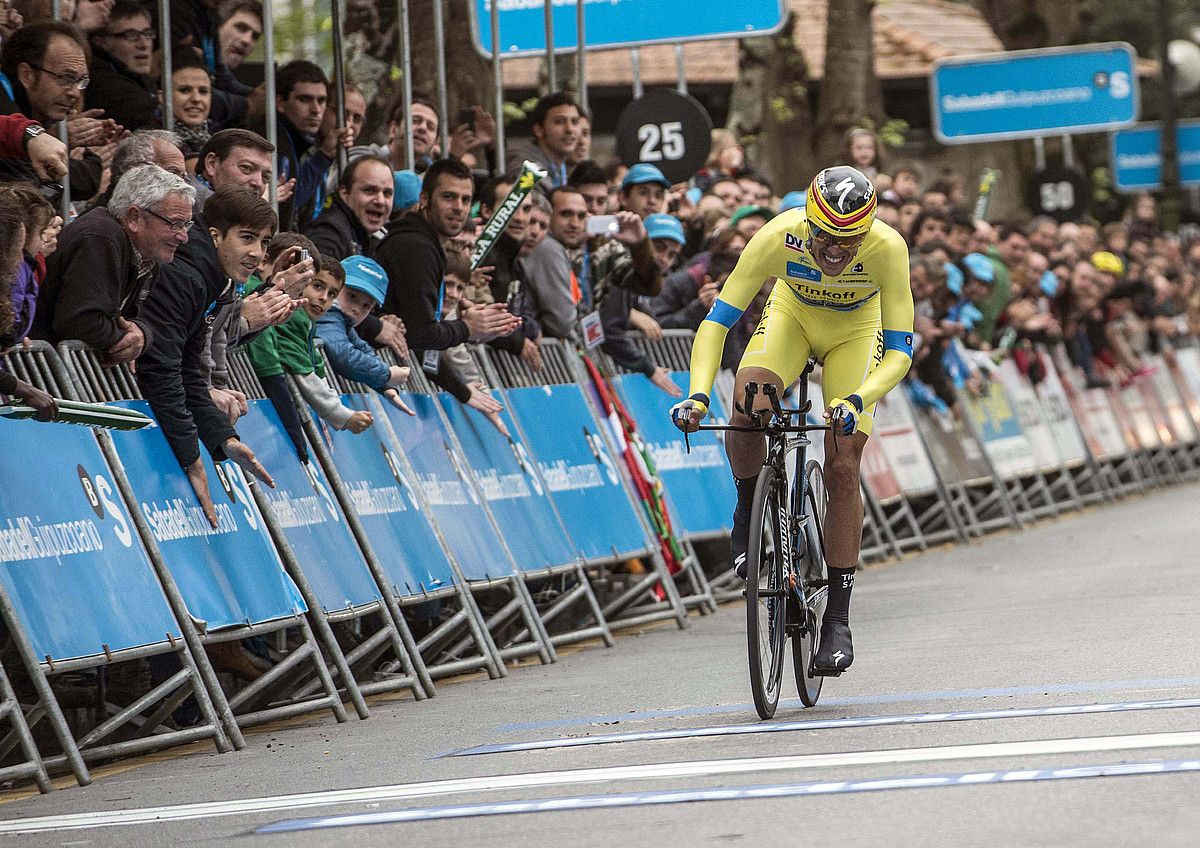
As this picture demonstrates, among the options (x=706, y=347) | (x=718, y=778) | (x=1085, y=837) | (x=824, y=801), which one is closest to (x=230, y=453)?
(x=706, y=347)

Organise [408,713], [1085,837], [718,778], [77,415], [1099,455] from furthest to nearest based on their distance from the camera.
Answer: [1099,455] → [408,713] → [77,415] → [718,778] → [1085,837]

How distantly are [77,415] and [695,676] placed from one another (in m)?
3.44

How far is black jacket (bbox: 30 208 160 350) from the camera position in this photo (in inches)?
364

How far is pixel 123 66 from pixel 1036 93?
19.2 meters

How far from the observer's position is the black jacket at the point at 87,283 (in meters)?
9.26

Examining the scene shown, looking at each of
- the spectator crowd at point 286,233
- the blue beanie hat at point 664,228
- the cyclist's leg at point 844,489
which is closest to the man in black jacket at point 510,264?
the spectator crowd at point 286,233

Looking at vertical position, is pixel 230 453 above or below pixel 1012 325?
above

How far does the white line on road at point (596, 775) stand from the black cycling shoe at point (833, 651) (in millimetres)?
1584

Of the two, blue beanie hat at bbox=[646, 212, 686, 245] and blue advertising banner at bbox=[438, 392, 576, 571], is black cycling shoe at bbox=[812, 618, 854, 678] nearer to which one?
blue advertising banner at bbox=[438, 392, 576, 571]

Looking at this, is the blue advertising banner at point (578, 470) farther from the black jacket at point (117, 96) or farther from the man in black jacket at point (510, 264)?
the black jacket at point (117, 96)

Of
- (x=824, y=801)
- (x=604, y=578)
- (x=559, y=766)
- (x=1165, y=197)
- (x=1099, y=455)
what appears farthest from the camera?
(x=1165, y=197)

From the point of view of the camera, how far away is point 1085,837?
19.6ft

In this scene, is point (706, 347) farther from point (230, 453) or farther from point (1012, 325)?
point (1012, 325)

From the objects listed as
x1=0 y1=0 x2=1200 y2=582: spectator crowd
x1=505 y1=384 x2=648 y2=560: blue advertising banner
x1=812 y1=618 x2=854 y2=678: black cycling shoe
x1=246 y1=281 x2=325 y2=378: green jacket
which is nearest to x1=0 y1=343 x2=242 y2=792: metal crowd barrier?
x1=0 y1=0 x2=1200 y2=582: spectator crowd
